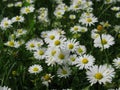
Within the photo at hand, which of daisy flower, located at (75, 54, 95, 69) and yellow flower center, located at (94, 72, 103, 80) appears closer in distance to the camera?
yellow flower center, located at (94, 72, 103, 80)

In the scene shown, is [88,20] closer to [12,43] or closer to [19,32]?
[19,32]

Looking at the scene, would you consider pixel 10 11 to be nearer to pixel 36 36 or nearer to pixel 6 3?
pixel 6 3

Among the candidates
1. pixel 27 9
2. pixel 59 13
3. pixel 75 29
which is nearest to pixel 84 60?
pixel 75 29

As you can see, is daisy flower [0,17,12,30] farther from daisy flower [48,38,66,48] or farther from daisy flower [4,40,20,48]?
daisy flower [48,38,66,48]

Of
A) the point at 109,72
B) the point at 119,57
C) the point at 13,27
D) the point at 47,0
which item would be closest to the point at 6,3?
the point at 47,0

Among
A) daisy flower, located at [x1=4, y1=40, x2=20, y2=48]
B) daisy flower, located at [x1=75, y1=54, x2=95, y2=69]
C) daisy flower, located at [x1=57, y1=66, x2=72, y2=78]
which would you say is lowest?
daisy flower, located at [x1=57, y1=66, x2=72, y2=78]

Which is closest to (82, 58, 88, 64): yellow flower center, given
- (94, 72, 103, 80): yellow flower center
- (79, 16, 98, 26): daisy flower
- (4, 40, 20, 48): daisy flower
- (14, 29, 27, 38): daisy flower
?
(94, 72, 103, 80): yellow flower center

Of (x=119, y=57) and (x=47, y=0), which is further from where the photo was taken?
(x=47, y=0)

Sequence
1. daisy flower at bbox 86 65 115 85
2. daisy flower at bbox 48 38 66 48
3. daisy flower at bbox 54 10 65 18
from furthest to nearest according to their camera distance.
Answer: daisy flower at bbox 54 10 65 18, daisy flower at bbox 48 38 66 48, daisy flower at bbox 86 65 115 85
